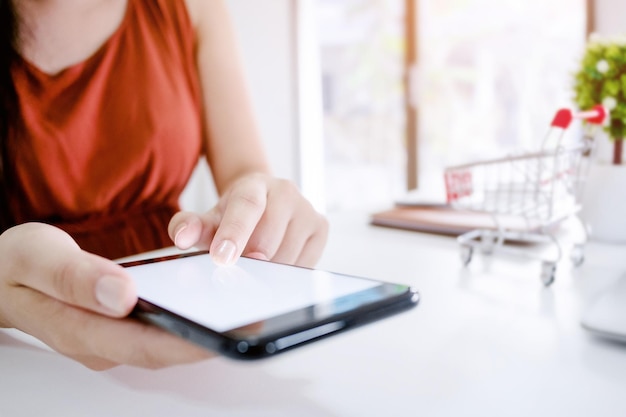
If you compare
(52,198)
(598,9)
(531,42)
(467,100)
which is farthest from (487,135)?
(52,198)

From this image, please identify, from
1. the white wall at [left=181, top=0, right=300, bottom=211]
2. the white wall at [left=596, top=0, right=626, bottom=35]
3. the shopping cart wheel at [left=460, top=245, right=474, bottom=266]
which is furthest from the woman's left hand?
the white wall at [left=181, top=0, right=300, bottom=211]

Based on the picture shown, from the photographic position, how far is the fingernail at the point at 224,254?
1.39ft

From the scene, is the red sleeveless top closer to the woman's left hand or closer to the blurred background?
the woman's left hand

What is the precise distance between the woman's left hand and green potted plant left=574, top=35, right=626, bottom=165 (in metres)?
0.47

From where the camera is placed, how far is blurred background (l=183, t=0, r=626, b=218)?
300 centimetres

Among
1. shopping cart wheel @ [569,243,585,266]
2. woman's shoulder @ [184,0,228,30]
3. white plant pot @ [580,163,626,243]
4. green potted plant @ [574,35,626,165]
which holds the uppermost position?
woman's shoulder @ [184,0,228,30]

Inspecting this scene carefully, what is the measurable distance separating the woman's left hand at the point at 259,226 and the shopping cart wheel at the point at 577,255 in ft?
1.12

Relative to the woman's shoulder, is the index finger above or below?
below

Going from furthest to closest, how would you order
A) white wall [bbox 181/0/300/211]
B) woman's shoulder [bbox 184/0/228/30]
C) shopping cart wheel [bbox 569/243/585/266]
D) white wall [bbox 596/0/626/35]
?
1. white wall [bbox 181/0/300/211]
2. white wall [bbox 596/0/626/35]
3. woman's shoulder [bbox 184/0/228/30]
4. shopping cart wheel [bbox 569/243/585/266]

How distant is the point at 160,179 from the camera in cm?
85

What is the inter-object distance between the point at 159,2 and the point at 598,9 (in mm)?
1851

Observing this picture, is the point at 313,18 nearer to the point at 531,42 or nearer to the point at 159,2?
the point at 531,42

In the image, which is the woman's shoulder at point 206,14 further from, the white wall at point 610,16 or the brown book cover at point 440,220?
the white wall at point 610,16

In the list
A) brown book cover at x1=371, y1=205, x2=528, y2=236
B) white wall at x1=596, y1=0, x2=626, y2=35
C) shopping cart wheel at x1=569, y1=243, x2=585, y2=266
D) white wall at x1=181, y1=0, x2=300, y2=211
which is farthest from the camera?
white wall at x1=181, y1=0, x2=300, y2=211
